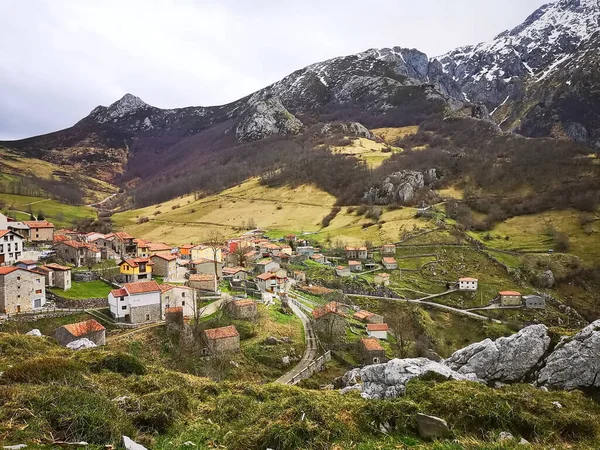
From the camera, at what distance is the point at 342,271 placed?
78812mm

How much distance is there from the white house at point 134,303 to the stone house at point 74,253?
1882cm

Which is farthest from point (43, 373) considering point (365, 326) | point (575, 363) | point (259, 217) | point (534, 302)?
point (259, 217)

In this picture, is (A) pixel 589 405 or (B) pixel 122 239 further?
(B) pixel 122 239

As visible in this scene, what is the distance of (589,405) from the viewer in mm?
13188

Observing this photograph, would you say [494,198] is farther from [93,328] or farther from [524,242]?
[93,328]

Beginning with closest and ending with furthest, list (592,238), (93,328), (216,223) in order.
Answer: (93,328)
(592,238)
(216,223)

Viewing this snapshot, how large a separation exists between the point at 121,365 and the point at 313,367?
21.1 meters

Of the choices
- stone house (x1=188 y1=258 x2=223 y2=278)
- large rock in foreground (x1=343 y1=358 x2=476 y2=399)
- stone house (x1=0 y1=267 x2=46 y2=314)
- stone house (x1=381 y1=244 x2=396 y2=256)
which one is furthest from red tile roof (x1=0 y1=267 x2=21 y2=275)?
stone house (x1=381 y1=244 x2=396 y2=256)

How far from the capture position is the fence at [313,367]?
31194 millimetres

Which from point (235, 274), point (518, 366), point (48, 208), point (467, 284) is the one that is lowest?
point (467, 284)

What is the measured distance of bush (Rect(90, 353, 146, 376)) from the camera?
15.0 m

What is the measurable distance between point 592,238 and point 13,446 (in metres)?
116

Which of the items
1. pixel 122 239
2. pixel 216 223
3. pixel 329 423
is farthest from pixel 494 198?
pixel 329 423

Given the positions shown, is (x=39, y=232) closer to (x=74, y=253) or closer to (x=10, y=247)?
(x=74, y=253)
